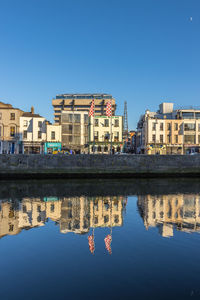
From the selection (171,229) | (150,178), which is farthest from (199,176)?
(171,229)

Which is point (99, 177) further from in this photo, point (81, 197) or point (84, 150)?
point (84, 150)

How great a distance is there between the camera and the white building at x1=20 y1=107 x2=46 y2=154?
6588 centimetres

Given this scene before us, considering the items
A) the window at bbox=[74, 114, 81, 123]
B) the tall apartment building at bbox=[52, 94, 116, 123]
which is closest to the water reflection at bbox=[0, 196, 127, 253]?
the window at bbox=[74, 114, 81, 123]

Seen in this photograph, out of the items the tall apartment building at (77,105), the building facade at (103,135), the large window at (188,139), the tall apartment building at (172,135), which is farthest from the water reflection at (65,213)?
the tall apartment building at (77,105)

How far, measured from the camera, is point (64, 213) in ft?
59.7

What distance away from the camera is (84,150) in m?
70.8

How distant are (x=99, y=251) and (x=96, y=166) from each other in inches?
1259

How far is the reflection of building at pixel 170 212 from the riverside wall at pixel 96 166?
58.8 ft

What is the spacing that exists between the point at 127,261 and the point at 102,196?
51.7 ft

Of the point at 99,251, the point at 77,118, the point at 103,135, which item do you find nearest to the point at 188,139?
the point at 103,135

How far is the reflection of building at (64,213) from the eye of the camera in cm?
1487

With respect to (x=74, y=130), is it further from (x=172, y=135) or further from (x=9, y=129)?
(x=172, y=135)

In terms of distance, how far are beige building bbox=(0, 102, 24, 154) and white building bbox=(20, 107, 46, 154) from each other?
1350 mm

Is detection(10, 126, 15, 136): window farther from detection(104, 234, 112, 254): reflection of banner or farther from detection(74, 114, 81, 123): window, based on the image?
detection(104, 234, 112, 254): reflection of banner
